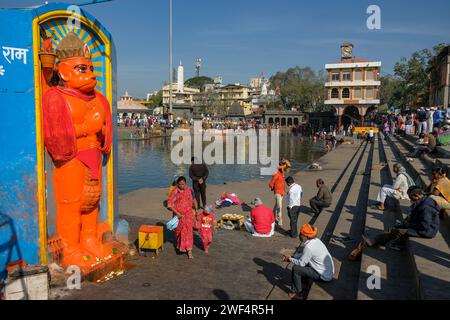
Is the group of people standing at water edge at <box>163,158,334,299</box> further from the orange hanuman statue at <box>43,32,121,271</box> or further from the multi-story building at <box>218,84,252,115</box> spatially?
the multi-story building at <box>218,84,252,115</box>

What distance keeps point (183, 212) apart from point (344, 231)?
395cm

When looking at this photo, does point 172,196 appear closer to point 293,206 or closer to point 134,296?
point 134,296

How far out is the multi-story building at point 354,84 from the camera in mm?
48500

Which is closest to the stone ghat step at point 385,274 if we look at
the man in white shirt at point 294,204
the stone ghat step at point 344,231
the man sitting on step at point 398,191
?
the stone ghat step at point 344,231

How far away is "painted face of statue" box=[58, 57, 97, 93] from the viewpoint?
5848 millimetres

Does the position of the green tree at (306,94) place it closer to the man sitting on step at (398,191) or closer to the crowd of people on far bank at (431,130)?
the crowd of people on far bank at (431,130)

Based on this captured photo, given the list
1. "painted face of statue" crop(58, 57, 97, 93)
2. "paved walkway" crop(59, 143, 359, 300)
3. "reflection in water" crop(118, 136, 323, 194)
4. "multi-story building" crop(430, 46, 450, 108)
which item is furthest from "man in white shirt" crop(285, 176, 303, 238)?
"multi-story building" crop(430, 46, 450, 108)

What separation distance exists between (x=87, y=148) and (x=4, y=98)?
1369mm

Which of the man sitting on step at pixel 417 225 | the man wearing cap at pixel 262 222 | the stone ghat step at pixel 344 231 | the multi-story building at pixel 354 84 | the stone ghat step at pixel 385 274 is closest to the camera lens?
the stone ghat step at pixel 385 274

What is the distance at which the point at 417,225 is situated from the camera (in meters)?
6.53

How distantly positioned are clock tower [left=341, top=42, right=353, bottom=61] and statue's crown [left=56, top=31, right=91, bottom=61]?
5336 centimetres

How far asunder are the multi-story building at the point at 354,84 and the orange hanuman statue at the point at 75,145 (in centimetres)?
4748

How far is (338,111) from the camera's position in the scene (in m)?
50.8
